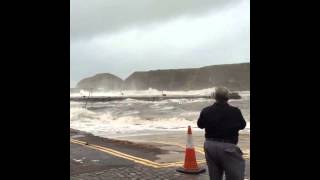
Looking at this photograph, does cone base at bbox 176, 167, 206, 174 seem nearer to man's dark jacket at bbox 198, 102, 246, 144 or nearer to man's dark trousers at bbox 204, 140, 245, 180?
man's dark trousers at bbox 204, 140, 245, 180

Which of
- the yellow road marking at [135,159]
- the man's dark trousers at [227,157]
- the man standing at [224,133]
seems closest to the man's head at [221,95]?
the man standing at [224,133]

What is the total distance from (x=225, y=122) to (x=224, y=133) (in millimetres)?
132

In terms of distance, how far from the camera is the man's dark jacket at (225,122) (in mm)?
4949

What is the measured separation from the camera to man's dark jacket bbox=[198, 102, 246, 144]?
195 inches

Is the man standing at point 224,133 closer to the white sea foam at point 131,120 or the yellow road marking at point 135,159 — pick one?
the yellow road marking at point 135,159

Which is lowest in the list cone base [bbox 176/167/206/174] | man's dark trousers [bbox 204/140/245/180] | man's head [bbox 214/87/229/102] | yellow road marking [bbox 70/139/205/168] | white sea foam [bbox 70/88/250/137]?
white sea foam [bbox 70/88/250/137]

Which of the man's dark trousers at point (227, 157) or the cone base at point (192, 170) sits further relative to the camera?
the cone base at point (192, 170)

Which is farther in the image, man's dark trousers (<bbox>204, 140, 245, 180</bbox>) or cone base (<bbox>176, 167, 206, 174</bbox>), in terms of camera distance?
cone base (<bbox>176, 167, 206, 174</bbox>)

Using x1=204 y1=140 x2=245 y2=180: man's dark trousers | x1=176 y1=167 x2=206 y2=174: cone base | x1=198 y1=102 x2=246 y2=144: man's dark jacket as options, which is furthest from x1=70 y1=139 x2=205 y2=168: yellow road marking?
x1=198 y1=102 x2=246 y2=144: man's dark jacket
